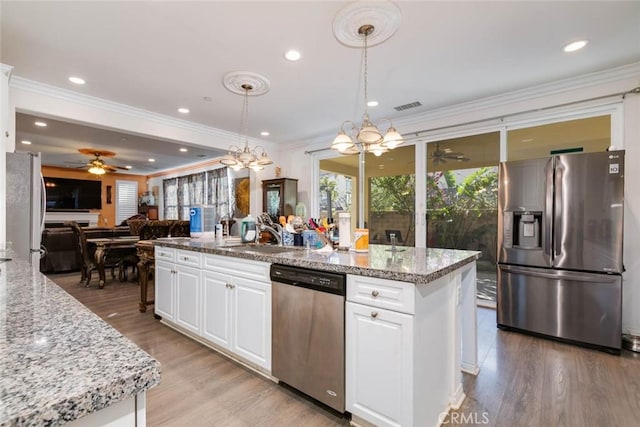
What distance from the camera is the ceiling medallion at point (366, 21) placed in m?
1.94

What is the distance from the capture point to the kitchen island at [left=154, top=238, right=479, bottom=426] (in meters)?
1.40

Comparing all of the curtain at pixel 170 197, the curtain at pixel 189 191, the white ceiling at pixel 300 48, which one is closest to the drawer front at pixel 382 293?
the white ceiling at pixel 300 48

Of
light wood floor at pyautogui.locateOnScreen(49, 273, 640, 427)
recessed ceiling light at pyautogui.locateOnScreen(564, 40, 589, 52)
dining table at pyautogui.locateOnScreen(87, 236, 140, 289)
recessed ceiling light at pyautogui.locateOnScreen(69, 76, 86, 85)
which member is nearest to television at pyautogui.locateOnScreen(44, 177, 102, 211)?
dining table at pyautogui.locateOnScreen(87, 236, 140, 289)

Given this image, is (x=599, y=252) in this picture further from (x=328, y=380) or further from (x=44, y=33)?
(x=44, y=33)

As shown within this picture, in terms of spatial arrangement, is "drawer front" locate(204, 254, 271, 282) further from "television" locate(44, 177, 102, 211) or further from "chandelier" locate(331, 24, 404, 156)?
"television" locate(44, 177, 102, 211)

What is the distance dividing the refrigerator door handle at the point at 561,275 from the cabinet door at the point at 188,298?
A: 10.2 ft

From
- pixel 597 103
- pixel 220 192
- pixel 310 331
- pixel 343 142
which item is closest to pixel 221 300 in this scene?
pixel 310 331

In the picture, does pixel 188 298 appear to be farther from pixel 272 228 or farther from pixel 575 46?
pixel 575 46

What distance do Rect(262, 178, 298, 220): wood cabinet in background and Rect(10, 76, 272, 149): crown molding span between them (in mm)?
1046

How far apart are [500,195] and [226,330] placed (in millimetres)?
3048

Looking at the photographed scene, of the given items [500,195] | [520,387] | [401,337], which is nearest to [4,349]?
[401,337]

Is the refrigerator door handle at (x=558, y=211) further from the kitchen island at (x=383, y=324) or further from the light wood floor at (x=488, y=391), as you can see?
the kitchen island at (x=383, y=324)

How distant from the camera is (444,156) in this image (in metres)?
4.17

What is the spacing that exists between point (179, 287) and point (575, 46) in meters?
4.20
